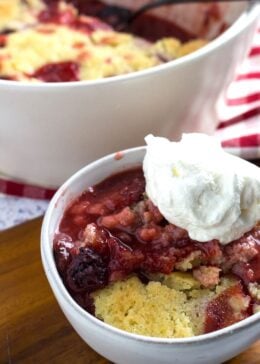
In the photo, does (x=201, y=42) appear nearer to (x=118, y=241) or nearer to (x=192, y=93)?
(x=192, y=93)

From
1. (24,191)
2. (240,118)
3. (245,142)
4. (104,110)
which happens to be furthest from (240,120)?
(24,191)

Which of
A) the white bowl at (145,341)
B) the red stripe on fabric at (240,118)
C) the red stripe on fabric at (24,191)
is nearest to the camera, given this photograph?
the white bowl at (145,341)

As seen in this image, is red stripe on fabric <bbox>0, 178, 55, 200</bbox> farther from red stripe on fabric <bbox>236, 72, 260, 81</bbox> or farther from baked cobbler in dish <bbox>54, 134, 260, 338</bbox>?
red stripe on fabric <bbox>236, 72, 260, 81</bbox>

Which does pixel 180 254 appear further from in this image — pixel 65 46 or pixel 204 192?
pixel 65 46

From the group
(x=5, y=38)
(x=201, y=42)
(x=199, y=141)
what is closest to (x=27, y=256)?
(x=199, y=141)

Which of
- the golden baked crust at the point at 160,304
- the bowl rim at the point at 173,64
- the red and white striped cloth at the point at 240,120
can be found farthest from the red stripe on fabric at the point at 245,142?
the golden baked crust at the point at 160,304

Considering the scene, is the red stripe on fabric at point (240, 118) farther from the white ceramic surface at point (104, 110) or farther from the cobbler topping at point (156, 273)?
the cobbler topping at point (156, 273)
